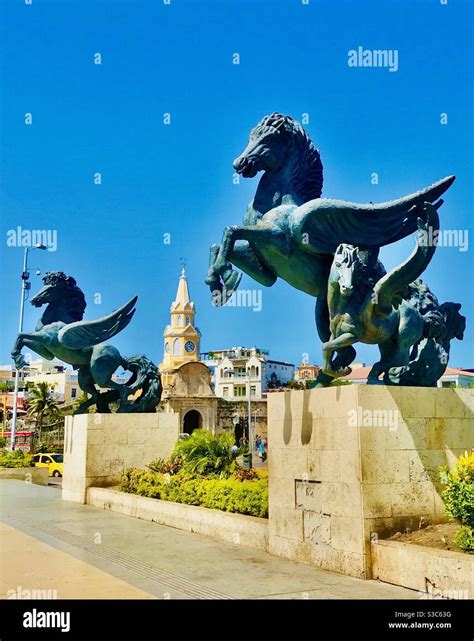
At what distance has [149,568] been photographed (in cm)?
702

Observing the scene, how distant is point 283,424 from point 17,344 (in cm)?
811

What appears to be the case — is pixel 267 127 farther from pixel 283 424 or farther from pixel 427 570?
pixel 427 570

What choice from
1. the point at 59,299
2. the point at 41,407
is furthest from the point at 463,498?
the point at 41,407

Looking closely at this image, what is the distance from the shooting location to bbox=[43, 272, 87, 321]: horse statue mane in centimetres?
1440

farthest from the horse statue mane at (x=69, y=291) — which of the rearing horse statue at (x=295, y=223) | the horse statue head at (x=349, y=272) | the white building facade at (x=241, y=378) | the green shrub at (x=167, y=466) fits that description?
the white building facade at (x=241, y=378)

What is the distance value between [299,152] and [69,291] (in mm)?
7759

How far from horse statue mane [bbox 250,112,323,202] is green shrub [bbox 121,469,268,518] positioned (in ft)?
14.4

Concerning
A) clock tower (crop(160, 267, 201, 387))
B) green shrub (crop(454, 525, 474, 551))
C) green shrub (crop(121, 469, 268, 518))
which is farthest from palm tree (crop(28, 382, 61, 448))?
green shrub (crop(454, 525, 474, 551))

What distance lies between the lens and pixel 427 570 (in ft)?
18.6

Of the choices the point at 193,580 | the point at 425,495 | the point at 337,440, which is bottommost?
the point at 193,580

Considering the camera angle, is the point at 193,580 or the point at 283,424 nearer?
the point at 193,580

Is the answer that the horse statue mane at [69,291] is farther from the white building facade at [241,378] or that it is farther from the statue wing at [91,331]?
the white building facade at [241,378]

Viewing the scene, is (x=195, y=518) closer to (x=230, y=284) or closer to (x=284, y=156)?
(x=230, y=284)
